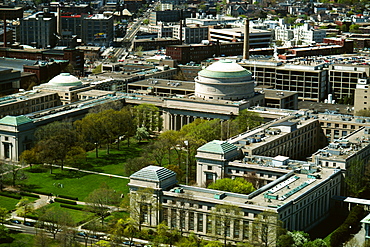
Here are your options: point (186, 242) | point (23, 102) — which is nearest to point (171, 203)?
point (186, 242)

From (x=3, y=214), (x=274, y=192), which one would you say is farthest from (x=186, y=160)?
(x=3, y=214)

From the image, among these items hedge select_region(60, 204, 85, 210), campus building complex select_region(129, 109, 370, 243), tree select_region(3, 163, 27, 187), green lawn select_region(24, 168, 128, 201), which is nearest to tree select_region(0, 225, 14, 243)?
hedge select_region(60, 204, 85, 210)

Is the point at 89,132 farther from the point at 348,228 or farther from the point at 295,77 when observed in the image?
the point at 295,77

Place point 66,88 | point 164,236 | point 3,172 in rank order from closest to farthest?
point 164,236
point 3,172
point 66,88

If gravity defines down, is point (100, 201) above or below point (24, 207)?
above

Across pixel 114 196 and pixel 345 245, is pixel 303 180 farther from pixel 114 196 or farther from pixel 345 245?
pixel 114 196

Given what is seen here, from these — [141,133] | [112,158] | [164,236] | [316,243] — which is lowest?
[112,158]
